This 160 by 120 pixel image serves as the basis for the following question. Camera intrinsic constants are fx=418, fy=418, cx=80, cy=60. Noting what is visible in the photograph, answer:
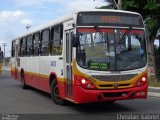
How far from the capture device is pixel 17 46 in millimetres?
23203

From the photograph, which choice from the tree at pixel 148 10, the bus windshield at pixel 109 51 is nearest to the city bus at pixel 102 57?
the bus windshield at pixel 109 51

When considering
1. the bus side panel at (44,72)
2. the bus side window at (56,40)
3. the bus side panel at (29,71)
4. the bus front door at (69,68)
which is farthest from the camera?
the bus side panel at (29,71)

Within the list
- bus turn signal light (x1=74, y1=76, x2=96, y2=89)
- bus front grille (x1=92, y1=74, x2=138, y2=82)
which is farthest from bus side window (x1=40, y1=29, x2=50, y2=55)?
bus front grille (x1=92, y1=74, x2=138, y2=82)

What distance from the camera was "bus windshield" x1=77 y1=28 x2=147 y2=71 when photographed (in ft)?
39.3

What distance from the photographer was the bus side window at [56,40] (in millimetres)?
13884

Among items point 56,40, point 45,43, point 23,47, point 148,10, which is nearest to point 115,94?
point 56,40

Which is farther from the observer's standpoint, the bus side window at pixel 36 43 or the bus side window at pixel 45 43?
the bus side window at pixel 36 43

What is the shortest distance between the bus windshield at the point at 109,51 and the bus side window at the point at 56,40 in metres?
1.86

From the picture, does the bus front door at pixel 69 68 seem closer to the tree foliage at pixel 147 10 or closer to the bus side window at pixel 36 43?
the bus side window at pixel 36 43

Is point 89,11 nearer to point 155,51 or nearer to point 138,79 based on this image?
point 138,79

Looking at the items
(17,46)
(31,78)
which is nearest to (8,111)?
(31,78)

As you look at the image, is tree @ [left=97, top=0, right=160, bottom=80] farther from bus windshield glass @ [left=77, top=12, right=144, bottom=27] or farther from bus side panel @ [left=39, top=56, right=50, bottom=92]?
bus windshield glass @ [left=77, top=12, right=144, bottom=27]

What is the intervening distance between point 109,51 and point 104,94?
1.26 meters

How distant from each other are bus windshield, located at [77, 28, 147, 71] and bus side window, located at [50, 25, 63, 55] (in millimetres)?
1855
